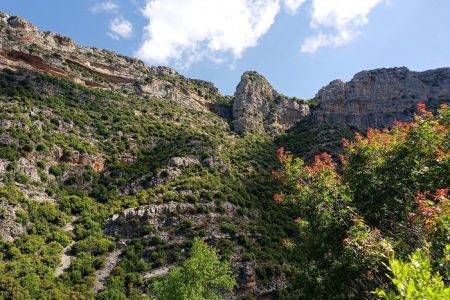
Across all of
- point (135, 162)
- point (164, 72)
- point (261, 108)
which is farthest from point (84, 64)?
point (261, 108)

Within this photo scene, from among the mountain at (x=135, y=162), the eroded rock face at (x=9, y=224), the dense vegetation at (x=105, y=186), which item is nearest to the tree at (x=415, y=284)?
the mountain at (x=135, y=162)

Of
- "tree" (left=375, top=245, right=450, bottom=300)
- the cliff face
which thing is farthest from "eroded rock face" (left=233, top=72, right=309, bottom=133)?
"tree" (left=375, top=245, right=450, bottom=300)

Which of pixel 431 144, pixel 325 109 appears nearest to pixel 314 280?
pixel 431 144

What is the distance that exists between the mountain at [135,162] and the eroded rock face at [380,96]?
0.36m

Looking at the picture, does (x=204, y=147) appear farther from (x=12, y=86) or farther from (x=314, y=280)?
(x=314, y=280)

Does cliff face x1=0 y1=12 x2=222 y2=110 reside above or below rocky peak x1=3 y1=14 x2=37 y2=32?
below

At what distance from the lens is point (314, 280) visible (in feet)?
49.8

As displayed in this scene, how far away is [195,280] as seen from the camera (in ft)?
74.2

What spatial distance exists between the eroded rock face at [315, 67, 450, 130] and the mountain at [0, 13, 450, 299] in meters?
0.36

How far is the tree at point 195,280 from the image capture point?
21625 mm

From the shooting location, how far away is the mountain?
32.7m

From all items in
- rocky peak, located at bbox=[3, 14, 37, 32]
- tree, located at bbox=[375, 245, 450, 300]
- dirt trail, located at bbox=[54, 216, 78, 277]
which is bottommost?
dirt trail, located at bbox=[54, 216, 78, 277]

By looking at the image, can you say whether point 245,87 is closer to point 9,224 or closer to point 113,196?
point 113,196

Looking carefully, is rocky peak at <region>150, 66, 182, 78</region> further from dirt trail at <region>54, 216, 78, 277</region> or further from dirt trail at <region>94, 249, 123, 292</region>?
dirt trail at <region>94, 249, 123, 292</region>
